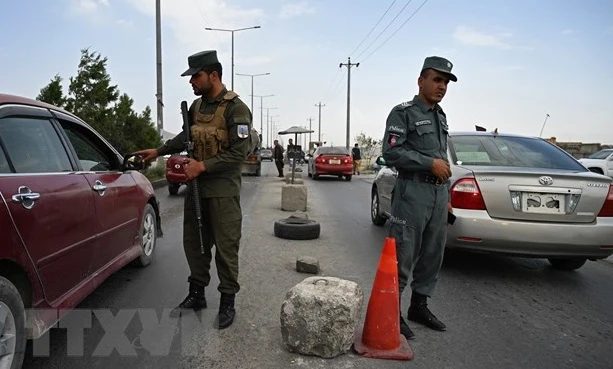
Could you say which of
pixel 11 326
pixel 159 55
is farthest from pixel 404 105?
pixel 159 55

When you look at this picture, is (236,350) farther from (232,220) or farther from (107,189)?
(107,189)

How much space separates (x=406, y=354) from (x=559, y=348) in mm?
1113

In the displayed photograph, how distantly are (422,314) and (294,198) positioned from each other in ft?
20.8

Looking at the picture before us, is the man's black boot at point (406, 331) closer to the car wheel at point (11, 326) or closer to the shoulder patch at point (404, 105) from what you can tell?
the shoulder patch at point (404, 105)

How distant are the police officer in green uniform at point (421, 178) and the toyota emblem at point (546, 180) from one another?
151 centimetres

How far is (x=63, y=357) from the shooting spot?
2.99 m

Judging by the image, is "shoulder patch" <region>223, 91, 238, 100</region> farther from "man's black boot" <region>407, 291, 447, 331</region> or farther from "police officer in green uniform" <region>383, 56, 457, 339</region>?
"man's black boot" <region>407, 291, 447, 331</region>

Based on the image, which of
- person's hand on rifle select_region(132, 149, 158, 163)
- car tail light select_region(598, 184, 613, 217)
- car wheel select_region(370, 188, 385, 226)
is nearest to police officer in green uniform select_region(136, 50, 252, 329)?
person's hand on rifle select_region(132, 149, 158, 163)

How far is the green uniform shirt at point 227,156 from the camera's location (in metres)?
3.42

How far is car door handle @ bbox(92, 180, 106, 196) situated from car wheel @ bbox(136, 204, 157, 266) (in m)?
1.17

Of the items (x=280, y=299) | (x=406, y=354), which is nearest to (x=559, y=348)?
(x=406, y=354)

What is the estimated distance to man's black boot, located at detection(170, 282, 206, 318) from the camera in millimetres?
3756

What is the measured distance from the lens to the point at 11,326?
2463 millimetres

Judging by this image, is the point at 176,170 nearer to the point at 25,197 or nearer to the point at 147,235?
the point at 147,235
